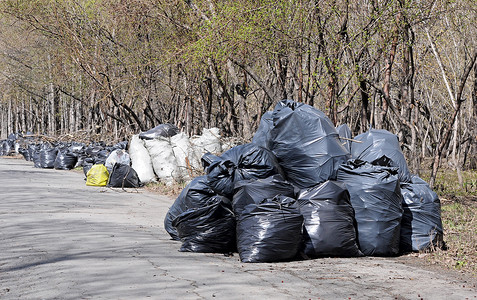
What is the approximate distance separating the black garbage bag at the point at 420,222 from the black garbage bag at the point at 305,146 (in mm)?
905

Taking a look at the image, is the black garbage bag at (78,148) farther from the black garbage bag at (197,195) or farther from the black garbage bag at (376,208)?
the black garbage bag at (376,208)

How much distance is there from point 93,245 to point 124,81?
50.3ft

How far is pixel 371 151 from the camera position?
7297 mm

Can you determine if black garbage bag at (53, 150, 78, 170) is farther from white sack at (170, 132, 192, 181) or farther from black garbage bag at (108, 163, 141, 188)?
white sack at (170, 132, 192, 181)

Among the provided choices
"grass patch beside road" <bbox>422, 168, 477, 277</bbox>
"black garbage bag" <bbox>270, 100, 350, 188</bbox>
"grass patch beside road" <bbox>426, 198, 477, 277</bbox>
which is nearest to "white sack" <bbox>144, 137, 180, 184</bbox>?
"grass patch beside road" <bbox>422, 168, 477, 277</bbox>

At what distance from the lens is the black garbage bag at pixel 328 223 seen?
5.34 metres

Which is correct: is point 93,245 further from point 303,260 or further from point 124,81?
point 124,81

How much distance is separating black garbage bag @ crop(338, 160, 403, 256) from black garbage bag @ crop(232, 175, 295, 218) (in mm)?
745

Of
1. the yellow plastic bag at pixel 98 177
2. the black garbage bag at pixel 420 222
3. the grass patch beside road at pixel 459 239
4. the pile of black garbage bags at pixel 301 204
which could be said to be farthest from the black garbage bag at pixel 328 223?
the yellow plastic bag at pixel 98 177

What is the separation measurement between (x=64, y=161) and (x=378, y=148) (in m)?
13.5

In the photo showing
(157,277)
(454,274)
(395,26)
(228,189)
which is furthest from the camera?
(395,26)

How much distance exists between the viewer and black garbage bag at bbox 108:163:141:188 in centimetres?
1251

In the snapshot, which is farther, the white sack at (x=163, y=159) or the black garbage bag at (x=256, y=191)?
the white sack at (x=163, y=159)

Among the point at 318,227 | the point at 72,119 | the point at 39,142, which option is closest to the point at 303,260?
the point at 318,227
